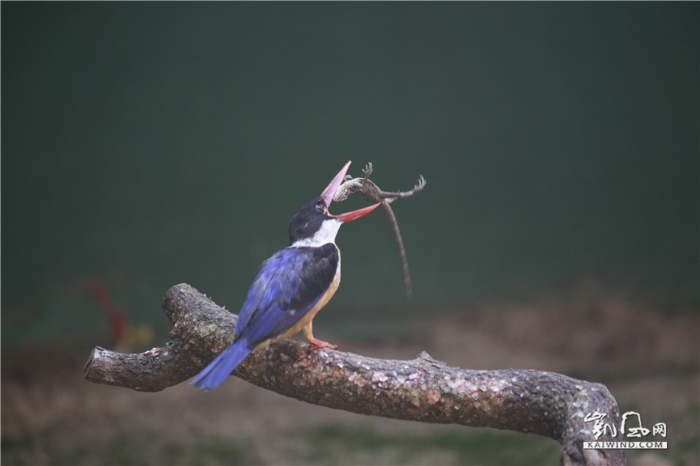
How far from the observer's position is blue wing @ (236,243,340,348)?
5.52ft

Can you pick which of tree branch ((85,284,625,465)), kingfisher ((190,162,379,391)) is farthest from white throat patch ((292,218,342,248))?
tree branch ((85,284,625,465))

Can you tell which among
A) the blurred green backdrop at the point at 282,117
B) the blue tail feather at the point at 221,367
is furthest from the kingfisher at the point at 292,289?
the blurred green backdrop at the point at 282,117

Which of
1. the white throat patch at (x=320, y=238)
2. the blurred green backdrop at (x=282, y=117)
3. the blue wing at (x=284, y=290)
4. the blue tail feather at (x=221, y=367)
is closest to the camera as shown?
the blue tail feather at (x=221, y=367)

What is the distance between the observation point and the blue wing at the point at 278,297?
1632 millimetres

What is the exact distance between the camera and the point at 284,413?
3.98 meters

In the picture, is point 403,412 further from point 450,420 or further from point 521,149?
point 521,149

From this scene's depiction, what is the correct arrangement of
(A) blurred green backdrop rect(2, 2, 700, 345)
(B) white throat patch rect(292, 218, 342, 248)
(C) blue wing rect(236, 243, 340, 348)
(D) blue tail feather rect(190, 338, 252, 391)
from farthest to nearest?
1. (A) blurred green backdrop rect(2, 2, 700, 345)
2. (B) white throat patch rect(292, 218, 342, 248)
3. (C) blue wing rect(236, 243, 340, 348)
4. (D) blue tail feather rect(190, 338, 252, 391)

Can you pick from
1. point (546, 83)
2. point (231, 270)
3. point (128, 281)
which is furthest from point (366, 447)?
point (546, 83)

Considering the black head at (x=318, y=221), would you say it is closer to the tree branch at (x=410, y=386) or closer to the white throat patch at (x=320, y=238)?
the white throat patch at (x=320, y=238)

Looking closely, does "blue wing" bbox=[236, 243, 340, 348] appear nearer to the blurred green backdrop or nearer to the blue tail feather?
the blue tail feather

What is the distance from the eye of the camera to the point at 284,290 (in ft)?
5.72

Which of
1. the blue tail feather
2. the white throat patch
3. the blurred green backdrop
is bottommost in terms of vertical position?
the blue tail feather

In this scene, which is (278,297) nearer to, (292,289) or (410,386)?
(292,289)

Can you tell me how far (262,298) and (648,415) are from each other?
266cm
